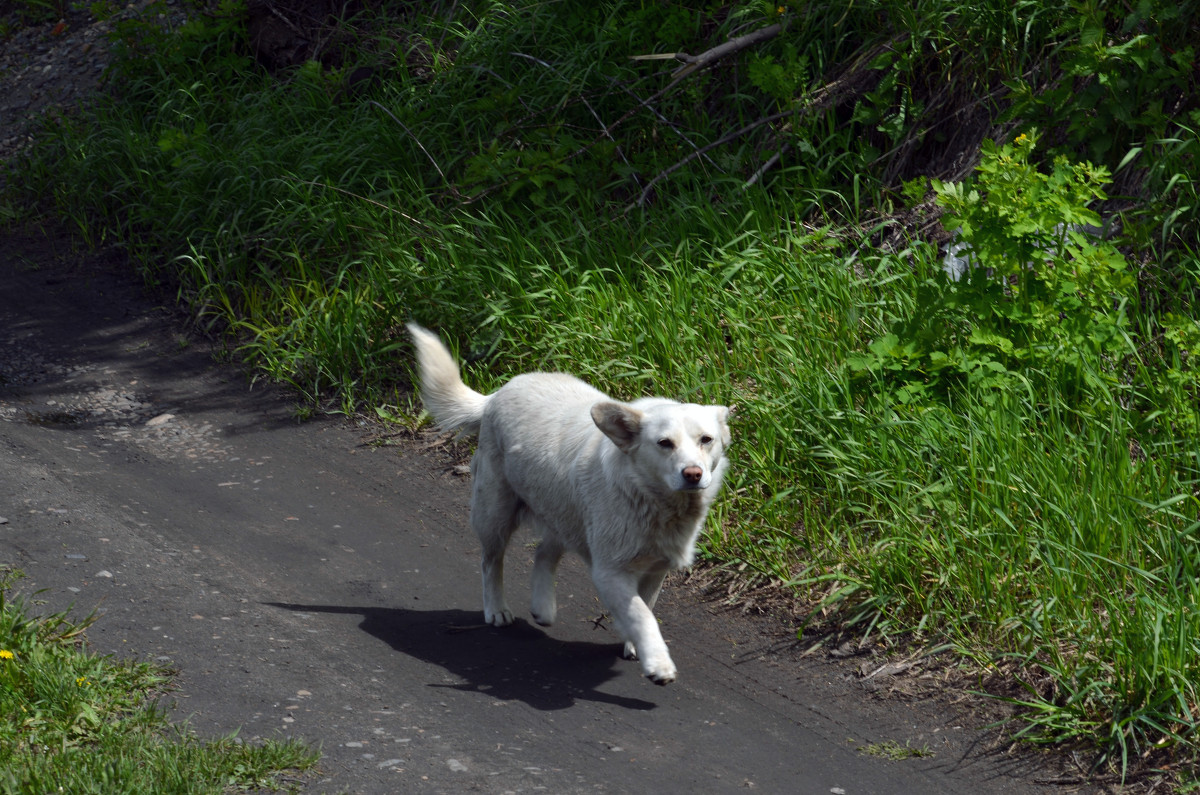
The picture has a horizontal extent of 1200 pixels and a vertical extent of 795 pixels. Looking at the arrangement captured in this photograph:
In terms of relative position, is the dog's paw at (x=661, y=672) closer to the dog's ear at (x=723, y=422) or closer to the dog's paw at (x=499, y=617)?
the dog's ear at (x=723, y=422)

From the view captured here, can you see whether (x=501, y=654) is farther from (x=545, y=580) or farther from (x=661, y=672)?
(x=661, y=672)

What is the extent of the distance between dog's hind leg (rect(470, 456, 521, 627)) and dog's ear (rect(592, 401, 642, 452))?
0.79 metres

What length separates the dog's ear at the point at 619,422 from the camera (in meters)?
3.95

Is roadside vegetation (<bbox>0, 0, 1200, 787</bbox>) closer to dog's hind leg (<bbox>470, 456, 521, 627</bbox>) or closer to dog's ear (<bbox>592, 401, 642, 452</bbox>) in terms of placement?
dog's hind leg (<bbox>470, 456, 521, 627</bbox>)

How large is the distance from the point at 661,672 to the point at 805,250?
342 centimetres

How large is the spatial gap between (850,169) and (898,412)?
237 cm

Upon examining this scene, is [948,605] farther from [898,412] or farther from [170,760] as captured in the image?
[170,760]

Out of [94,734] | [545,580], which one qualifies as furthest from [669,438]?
[94,734]

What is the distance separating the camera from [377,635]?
4.46 meters

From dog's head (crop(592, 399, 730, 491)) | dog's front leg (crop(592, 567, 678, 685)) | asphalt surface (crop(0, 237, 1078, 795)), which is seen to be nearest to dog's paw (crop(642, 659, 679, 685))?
dog's front leg (crop(592, 567, 678, 685))

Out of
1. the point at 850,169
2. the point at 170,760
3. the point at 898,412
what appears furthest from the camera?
the point at 850,169

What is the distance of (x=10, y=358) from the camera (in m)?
7.48

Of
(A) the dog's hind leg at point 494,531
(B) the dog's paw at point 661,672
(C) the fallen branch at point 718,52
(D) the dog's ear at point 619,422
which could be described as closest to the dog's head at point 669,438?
(D) the dog's ear at point 619,422

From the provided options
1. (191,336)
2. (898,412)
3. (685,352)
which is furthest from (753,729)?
(191,336)
